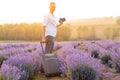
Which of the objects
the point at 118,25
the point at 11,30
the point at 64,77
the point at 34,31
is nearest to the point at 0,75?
the point at 64,77

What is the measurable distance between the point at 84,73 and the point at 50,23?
8.31 feet

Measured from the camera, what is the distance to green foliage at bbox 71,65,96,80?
22.0ft

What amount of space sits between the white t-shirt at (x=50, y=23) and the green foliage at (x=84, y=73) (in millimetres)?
2435

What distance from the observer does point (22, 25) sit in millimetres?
53125

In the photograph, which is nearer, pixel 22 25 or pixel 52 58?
pixel 52 58

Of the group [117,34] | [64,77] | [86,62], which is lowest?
[117,34]

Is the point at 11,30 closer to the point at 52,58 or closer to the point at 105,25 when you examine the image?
the point at 105,25

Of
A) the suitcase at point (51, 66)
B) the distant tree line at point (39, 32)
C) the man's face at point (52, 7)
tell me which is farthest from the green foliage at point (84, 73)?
the distant tree line at point (39, 32)

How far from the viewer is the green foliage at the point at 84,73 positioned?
6.71 m

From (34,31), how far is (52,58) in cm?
3998

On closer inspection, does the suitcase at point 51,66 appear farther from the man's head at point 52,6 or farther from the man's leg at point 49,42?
the man's head at point 52,6

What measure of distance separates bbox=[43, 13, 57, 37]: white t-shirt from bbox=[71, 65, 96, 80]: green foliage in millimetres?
2435

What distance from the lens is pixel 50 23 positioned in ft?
29.5

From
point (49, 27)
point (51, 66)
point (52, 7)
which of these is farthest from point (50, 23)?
point (51, 66)
